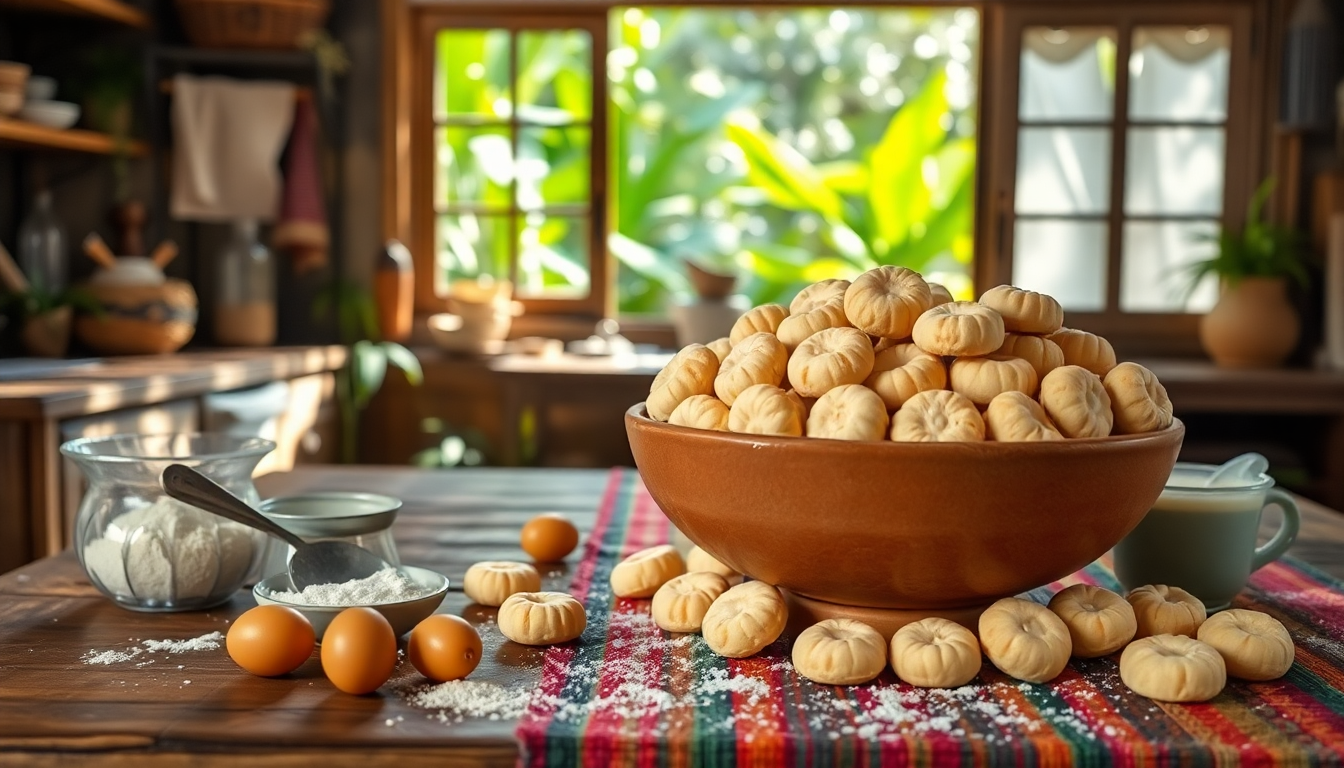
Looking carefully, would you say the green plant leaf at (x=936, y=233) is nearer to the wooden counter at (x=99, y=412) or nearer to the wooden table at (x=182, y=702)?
the wooden counter at (x=99, y=412)

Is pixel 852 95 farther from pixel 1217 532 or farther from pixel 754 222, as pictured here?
pixel 1217 532

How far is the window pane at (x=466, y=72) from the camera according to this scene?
3.96m

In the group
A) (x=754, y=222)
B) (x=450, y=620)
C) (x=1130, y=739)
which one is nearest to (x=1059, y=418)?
(x=1130, y=739)

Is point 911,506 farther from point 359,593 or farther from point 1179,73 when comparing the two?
point 1179,73

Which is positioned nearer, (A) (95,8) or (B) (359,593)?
(B) (359,593)

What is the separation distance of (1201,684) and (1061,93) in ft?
11.0

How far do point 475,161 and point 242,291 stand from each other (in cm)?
100

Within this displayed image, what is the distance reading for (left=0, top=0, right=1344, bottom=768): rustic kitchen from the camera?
2.65 feet

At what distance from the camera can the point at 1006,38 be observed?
3.79m

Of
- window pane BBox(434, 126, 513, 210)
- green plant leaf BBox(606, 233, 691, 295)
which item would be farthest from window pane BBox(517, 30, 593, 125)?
green plant leaf BBox(606, 233, 691, 295)

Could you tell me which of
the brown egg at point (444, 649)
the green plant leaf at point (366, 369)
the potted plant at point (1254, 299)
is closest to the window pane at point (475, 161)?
the green plant leaf at point (366, 369)

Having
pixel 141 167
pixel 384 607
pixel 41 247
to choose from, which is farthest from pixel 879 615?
pixel 141 167

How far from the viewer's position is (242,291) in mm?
3645

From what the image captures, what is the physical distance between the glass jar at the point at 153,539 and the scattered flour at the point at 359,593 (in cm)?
9
